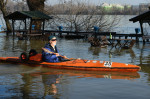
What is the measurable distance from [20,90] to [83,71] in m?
4.48

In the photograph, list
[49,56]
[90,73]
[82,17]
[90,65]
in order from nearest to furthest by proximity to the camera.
A: [90,73], [90,65], [49,56], [82,17]

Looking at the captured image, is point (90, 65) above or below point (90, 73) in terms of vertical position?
above

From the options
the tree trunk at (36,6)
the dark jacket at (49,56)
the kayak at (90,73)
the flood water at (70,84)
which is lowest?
the flood water at (70,84)

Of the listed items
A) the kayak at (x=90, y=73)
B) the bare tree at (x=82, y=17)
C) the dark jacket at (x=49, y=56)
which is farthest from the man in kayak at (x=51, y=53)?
the bare tree at (x=82, y=17)

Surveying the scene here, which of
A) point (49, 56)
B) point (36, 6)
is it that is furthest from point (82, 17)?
point (49, 56)

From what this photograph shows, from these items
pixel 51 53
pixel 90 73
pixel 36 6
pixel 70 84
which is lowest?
pixel 70 84

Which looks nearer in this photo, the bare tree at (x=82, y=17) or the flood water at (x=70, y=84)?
the flood water at (x=70, y=84)

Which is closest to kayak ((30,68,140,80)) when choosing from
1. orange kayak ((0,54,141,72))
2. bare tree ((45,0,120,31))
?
orange kayak ((0,54,141,72))

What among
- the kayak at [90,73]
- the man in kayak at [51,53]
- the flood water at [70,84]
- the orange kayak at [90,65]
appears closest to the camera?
the flood water at [70,84]

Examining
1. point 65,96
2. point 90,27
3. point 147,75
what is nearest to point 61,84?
point 65,96

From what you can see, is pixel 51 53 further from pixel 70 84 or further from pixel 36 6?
pixel 36 6

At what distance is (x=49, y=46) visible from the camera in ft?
49.1

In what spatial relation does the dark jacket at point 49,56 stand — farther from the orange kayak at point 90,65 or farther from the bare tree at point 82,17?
the bare tree at point 82,17

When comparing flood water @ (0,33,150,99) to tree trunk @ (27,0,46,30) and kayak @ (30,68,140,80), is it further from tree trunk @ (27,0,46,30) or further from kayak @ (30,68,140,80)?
tree trunk @ (27,0,46,30)
